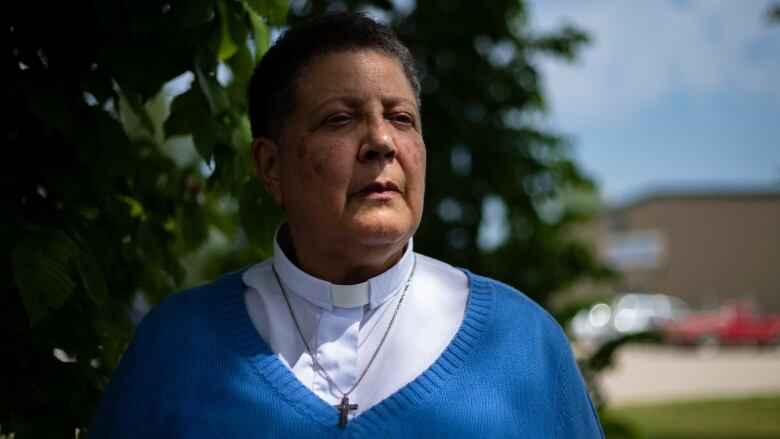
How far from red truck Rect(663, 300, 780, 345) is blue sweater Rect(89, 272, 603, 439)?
74.6ft

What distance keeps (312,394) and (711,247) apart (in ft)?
136

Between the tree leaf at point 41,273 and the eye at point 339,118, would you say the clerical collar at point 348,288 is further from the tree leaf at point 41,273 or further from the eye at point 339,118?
the tree leaf at point 41,273

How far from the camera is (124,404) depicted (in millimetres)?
1623

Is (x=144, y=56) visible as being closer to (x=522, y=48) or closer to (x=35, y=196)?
(x=35, y=196)

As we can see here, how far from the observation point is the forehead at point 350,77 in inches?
A: 64.0

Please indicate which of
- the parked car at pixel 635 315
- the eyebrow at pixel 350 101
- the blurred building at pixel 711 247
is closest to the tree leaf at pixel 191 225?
the eyebrow at pixel 350 101

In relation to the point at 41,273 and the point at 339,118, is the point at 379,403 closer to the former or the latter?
the point at 339,118

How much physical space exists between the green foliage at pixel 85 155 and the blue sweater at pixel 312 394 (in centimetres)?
32

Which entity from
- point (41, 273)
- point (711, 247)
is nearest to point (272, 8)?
point (41, 273)

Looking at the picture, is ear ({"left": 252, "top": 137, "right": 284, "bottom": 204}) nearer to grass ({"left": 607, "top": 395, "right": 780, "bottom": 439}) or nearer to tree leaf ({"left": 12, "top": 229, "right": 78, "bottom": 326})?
tree leaf ({"left": 12, "top": 229, "right": 78, "bottom": 326})

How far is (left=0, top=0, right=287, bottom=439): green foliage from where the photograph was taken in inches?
76.9

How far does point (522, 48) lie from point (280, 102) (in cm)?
452

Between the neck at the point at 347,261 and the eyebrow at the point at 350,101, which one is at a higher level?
the eyebrow at the point at 350,101

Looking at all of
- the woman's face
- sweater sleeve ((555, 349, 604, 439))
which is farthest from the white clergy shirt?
sweater sleeve ((555, 349, 604, 439))
